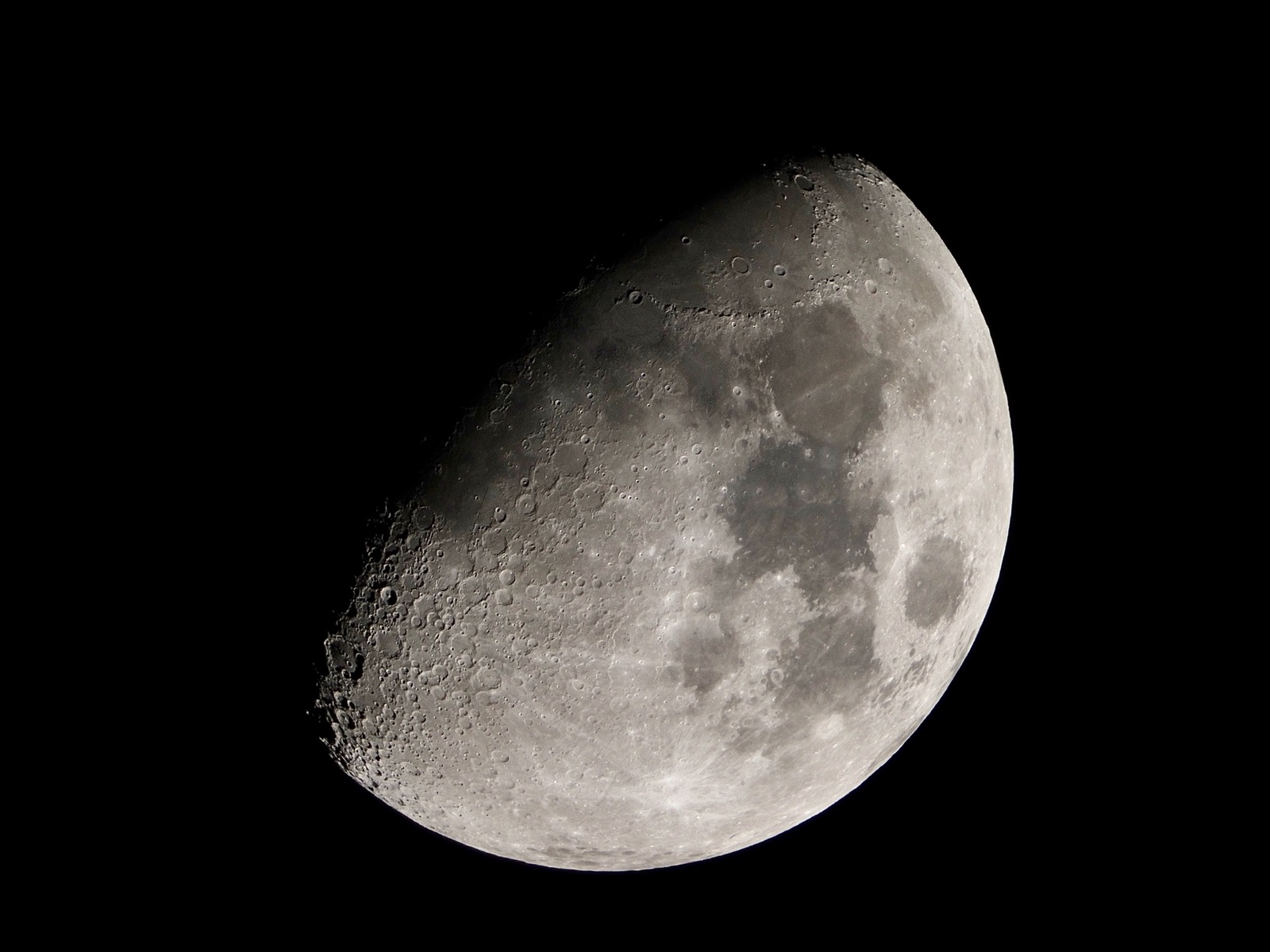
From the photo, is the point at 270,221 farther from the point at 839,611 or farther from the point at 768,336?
the point at 839,611

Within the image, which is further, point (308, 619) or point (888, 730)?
point (888, 730)

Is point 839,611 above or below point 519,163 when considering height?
below

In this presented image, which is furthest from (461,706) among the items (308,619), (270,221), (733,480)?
(270,221)

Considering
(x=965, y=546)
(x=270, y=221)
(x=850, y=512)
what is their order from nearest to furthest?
(x=270, y=221)
(x=850, y=512)
(x=965, y=546)

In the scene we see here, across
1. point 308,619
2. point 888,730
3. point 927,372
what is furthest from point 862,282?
point 308,619

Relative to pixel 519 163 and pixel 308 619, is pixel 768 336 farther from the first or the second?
pixel 308 619

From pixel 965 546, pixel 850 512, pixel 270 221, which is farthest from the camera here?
pixel 965 546

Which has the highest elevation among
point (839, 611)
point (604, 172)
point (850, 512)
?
point (604, 172)
